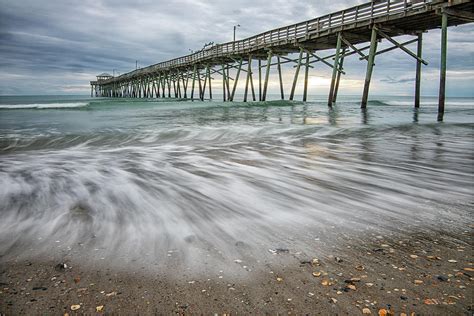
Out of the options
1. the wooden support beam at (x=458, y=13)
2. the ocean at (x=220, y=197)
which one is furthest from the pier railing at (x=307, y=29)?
the ocean at (x=220, y=197)

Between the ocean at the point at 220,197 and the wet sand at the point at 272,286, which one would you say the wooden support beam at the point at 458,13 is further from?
the wet sand at the point at 272,286

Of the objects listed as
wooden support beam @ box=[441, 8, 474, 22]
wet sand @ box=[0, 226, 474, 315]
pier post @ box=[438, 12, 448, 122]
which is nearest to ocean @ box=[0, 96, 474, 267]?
wet sand @ box=[0, 226, 474, 315]

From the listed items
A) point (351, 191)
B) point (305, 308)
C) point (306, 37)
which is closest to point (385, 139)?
point (351, 191)

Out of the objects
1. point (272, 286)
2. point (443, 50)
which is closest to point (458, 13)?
point (443, 50)

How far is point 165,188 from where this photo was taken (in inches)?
130

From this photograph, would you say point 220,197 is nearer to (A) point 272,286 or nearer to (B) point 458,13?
(A) point 272,286

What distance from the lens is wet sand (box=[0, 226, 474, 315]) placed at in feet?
4.16

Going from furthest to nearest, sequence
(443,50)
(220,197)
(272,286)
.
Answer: (443,50), (220,197), (272,286)

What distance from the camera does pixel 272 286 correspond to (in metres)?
1.42

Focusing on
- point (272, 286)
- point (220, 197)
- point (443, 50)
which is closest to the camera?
point (272, 286)

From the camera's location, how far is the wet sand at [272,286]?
4.16 ft

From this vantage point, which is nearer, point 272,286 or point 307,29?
point 272,286

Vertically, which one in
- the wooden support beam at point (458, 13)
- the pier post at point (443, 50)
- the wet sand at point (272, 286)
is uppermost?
the wooden support beam at point (458, 13)

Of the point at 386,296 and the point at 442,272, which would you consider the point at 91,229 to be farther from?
Answer: the point at 442,272
